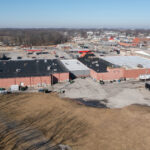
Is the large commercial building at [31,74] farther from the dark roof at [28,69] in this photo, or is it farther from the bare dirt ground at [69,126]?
the bare dirt ground at [69,126]

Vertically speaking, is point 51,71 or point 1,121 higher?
point 51,71

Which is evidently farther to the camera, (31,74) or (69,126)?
(31,74)

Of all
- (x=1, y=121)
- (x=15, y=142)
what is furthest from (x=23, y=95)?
(x=15, y=142)

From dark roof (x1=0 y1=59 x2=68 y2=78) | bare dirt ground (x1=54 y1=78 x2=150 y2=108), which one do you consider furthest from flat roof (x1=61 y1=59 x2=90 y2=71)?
bare dirt ground (x1=54 y1=78 x2=150 y2=108)

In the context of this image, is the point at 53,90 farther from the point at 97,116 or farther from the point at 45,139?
the point at 45,139

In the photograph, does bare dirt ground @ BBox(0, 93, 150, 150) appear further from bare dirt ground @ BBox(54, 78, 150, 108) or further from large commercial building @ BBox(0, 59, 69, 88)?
large commercial building @ BBox(0, 59, 69, 88)

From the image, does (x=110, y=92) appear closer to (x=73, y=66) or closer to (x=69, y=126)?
(x=69, y=126)

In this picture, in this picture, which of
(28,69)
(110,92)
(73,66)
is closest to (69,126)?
(110,92)
